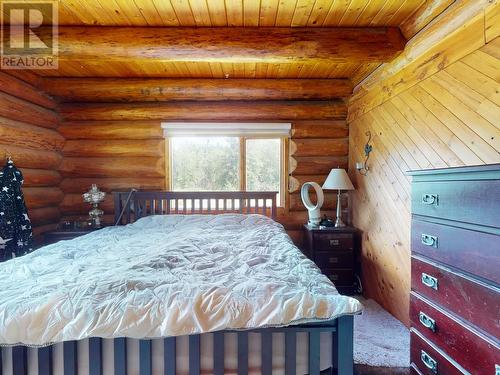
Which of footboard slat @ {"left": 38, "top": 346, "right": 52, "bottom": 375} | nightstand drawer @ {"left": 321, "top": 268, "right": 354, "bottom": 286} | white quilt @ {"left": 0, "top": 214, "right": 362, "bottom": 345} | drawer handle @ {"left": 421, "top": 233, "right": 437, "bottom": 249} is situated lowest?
nightstand drawer @ {"left": 321, "top": 268, "right": 354, "bottom": 286}

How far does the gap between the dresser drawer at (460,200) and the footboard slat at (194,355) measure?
1192mm

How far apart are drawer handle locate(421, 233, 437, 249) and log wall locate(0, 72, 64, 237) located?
350 cm

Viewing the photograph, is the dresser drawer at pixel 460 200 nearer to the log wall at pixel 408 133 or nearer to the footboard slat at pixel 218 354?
the log wall at pixel 408 133

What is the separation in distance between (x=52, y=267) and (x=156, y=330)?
95cm

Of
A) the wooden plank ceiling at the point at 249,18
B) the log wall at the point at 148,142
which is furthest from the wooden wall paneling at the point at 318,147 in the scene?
the wooden plank ceiling at the point at 249,18

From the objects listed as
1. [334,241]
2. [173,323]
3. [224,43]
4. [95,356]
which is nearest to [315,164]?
[334,241]

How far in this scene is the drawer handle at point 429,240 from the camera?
129 cm

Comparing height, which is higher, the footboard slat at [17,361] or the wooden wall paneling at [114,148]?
the wooden wall paneling at [114,148]

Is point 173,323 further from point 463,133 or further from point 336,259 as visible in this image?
point 336,259

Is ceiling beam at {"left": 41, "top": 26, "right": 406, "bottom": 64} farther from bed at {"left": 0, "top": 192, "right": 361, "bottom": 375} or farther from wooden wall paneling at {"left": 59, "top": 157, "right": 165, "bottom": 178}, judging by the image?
bed at {"left": 0, "top": 192, "right": 361, "bottom": 375}

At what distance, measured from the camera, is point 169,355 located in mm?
1117

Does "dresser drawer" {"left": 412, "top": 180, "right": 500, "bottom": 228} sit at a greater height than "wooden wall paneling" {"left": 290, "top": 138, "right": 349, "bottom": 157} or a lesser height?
lesser

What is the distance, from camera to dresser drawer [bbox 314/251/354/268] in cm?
303

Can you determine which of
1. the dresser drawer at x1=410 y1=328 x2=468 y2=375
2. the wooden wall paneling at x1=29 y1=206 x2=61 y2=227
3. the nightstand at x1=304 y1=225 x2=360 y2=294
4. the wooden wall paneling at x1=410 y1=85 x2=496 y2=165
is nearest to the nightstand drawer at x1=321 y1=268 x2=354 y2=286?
the nightstand at x1=304 y1=225 x2=360 y2=294
